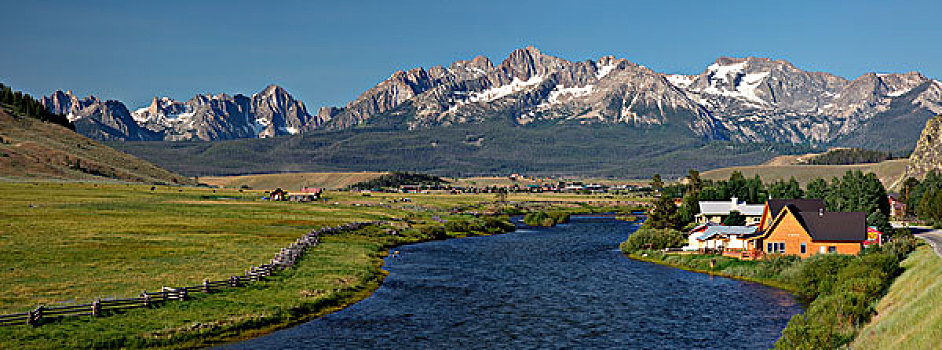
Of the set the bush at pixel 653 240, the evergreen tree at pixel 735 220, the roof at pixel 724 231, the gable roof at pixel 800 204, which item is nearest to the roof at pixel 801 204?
the gable roof at pixel 800 204

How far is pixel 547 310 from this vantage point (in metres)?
64.5

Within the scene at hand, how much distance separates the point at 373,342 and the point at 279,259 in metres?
28.2

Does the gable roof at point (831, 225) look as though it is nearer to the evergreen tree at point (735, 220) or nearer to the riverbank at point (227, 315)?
the evergreen tree at point (735, 220)

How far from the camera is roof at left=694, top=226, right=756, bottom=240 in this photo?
3911 inches

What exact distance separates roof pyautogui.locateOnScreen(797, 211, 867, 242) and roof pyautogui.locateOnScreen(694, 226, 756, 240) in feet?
30.9

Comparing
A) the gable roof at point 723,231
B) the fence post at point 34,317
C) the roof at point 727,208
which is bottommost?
the fence post at point 34,317

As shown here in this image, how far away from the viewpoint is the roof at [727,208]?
13962 centimetres

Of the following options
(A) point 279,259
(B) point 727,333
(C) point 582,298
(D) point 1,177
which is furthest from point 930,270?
(D) point 1,177

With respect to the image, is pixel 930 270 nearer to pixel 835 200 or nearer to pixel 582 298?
pixel 582 298

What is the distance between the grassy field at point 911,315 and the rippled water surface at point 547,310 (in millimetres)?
8311

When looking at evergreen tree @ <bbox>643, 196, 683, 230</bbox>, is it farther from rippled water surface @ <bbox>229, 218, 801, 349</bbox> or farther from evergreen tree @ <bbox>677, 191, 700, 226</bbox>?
evergreen tree @ <bbox>677, 191, 700, 226</bbox>

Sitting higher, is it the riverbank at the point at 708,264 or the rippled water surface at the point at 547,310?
the riverbank at the point at 708,264

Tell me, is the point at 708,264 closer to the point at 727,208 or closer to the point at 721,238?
the point at 721,238

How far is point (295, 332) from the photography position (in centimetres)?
5256
